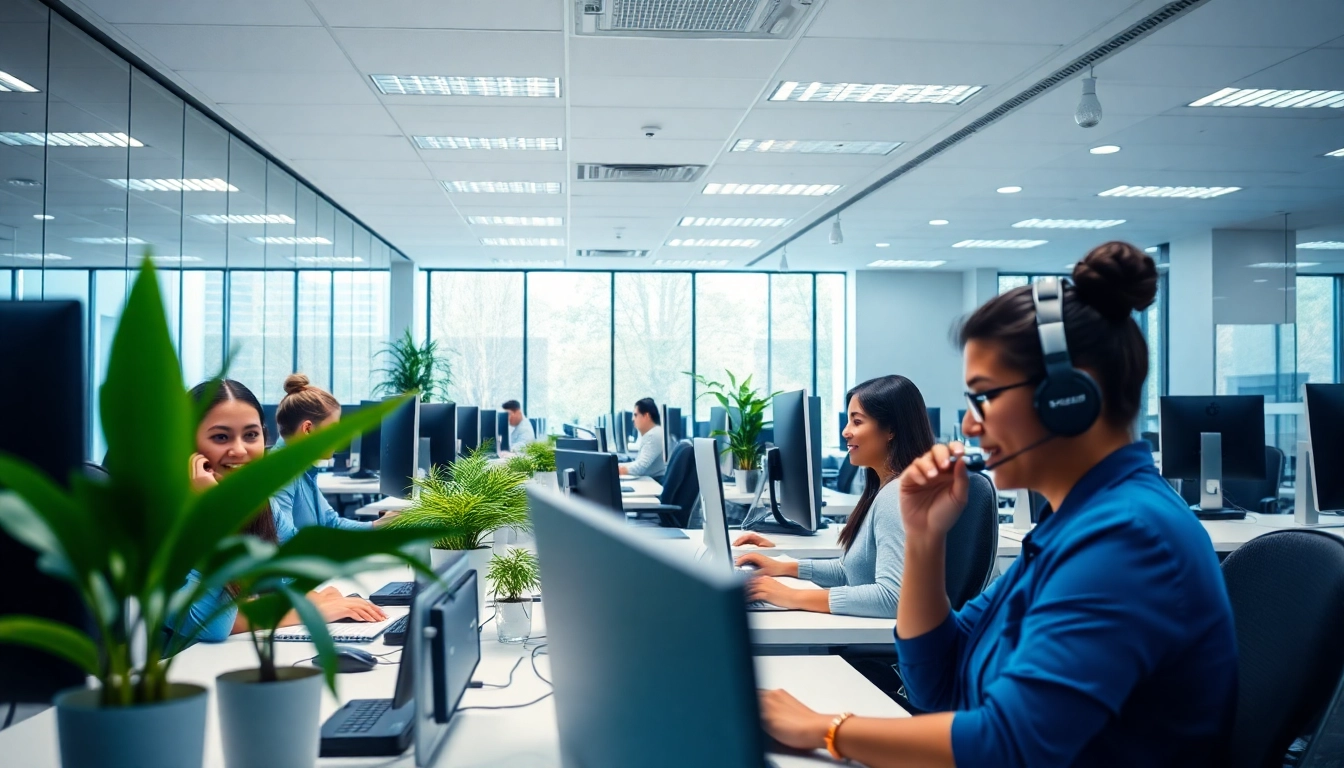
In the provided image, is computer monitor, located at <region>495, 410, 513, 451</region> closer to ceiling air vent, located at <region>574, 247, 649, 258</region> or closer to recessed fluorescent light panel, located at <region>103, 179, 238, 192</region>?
ceiling air vent, located at <region>574, 247, 649, 258</region>

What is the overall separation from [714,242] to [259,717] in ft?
29.1

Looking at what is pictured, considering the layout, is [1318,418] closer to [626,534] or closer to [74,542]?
[626,534]

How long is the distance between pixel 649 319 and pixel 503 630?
33.0 feet

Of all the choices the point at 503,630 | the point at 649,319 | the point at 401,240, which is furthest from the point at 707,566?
the point at 649,319

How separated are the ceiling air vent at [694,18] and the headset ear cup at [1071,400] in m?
2.94

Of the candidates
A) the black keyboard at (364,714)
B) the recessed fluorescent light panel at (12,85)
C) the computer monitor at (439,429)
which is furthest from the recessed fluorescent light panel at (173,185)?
the black keyboard at (364,714)

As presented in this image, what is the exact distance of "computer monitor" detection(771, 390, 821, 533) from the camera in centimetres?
297

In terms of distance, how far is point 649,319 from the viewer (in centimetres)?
1188

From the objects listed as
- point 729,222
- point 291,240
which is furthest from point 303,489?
point 729,222

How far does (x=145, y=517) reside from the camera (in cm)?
83

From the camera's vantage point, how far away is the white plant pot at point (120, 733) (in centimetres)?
→ 85

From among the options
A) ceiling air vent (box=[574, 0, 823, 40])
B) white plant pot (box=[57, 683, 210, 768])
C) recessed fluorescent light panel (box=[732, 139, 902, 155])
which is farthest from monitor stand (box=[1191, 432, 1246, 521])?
white plant pot (box=[57, 683, 210, 768])

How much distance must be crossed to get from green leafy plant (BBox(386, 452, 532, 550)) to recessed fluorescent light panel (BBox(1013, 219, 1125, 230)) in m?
7.49

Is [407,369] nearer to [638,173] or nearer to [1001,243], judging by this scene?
[638,173]
